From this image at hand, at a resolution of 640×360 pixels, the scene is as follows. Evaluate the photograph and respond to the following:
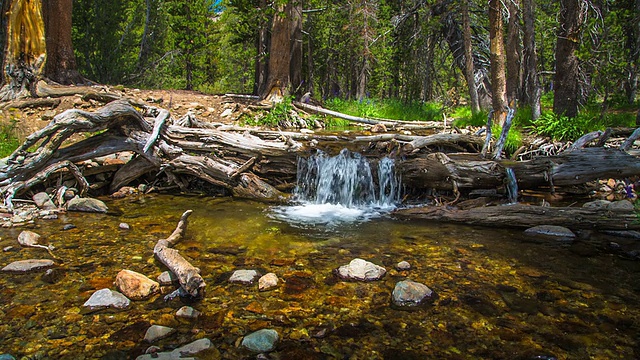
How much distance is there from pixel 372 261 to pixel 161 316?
2416mm

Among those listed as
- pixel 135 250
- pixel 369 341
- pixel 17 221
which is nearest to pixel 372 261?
pixel 369 341

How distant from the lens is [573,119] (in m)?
9.43

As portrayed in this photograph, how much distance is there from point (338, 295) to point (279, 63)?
12291mm

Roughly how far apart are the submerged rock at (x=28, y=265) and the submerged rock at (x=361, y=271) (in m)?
3.18

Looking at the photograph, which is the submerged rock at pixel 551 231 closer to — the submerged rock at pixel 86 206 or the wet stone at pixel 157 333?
the wet stone at pixel 157 333

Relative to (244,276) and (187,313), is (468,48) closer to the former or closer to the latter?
(244,276)

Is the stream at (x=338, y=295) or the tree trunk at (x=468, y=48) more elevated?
the tree trunk at (x=468, y=48)

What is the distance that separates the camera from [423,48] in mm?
18156

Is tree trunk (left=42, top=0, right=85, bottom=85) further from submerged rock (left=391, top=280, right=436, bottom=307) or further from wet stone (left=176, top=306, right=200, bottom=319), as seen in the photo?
submerged rock (left=391, top=280, right=436, bottom=307)

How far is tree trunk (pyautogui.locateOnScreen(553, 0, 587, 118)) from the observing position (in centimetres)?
964

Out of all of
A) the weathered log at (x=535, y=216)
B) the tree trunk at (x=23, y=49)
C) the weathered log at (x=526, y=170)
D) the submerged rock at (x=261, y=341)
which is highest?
the tree trunk at (x=23, y=49)

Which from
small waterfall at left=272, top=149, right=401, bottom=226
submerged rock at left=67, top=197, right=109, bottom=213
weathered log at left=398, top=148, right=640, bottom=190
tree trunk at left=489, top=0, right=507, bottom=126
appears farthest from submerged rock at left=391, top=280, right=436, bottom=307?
tree trunk at left=489, top=0, right=507, bottom=126

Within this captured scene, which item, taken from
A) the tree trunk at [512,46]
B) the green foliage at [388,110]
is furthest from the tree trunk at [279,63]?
the tree trunk at [512,46]

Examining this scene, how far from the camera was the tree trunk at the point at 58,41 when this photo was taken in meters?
12.7
